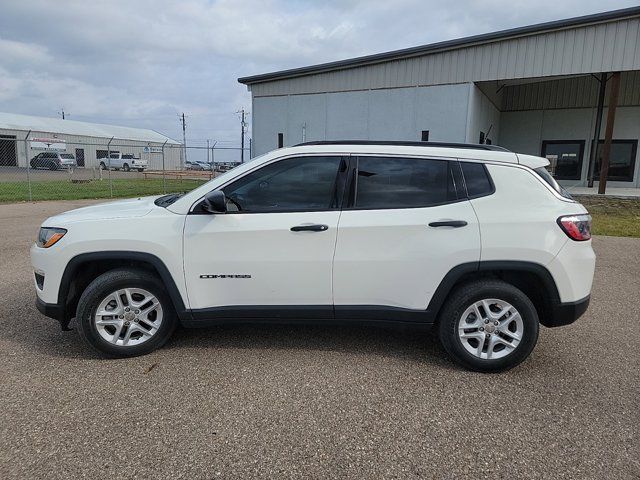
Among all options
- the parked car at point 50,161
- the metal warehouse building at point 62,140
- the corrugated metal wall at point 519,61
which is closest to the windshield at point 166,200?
the corrugated metal wall at point 519,61

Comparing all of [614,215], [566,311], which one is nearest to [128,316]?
[566,311]

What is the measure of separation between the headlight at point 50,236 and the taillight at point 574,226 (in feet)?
12.6

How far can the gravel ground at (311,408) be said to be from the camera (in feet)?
8.21

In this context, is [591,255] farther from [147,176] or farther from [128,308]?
[147,176]

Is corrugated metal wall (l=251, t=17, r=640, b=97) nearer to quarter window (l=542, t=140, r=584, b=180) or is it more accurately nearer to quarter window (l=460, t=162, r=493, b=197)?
quarter window (l=542, t=140, r=584, b=180)

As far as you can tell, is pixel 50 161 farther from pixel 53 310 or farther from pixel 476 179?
pixel 476 179

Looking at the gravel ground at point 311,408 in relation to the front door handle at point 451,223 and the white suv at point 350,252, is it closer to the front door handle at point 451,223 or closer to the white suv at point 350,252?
the white suv at point 350,252

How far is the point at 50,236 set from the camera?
3658 millimetres

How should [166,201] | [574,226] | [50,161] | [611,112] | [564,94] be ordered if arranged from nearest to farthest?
[574,226] < [166,201] < [611,112] < [564,94] < [50,161]

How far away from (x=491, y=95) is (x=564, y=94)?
14.8ft

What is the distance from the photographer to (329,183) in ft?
12.0

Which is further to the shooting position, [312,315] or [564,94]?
[564,94]

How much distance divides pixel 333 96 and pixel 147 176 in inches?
738

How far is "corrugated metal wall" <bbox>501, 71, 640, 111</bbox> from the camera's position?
65.9 feet
